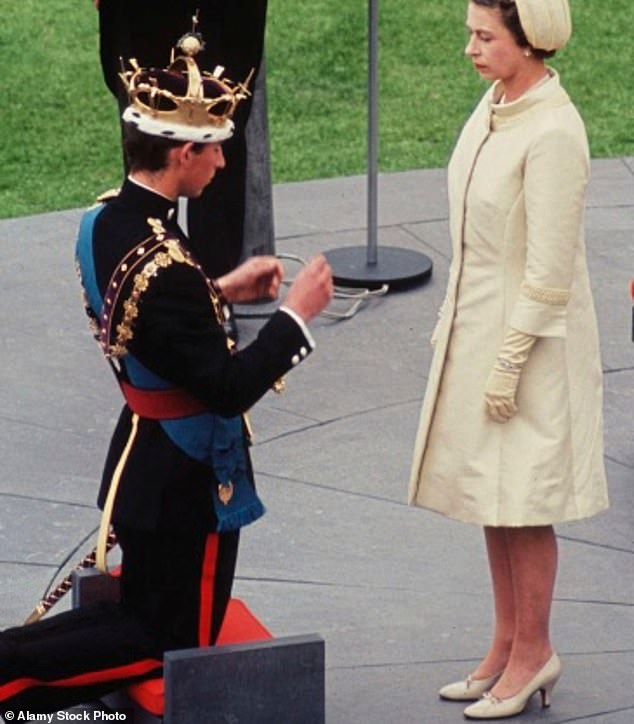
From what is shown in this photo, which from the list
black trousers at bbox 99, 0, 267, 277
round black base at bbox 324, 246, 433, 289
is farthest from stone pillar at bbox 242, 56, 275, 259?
black trousers at bbox 99, 0, 267, 277

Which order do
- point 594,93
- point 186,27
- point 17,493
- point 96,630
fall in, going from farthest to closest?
point 594,93
point 186,27
point 17,493
point 96,630

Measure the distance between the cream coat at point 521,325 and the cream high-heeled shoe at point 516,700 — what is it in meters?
0.45

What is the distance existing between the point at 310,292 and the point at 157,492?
611 mm

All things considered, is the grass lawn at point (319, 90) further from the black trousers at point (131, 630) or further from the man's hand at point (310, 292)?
the man's hand at point (310, 292)

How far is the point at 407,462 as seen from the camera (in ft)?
24.1

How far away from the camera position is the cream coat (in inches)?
203

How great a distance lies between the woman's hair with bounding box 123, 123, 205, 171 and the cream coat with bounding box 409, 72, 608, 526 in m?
0.80

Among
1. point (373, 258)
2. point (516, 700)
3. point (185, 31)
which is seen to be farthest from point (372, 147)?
point (516, 700)

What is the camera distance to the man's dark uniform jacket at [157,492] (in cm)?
486

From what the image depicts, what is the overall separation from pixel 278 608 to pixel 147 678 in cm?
114

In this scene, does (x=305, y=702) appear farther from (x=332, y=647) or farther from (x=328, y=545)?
(x=328, y=545)

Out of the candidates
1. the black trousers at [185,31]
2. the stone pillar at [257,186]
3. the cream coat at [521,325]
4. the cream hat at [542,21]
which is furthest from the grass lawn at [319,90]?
the cream hat at [542,21]

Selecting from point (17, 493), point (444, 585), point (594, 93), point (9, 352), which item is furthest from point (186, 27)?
point (594, 93)

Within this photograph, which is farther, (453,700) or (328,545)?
(328,545)
